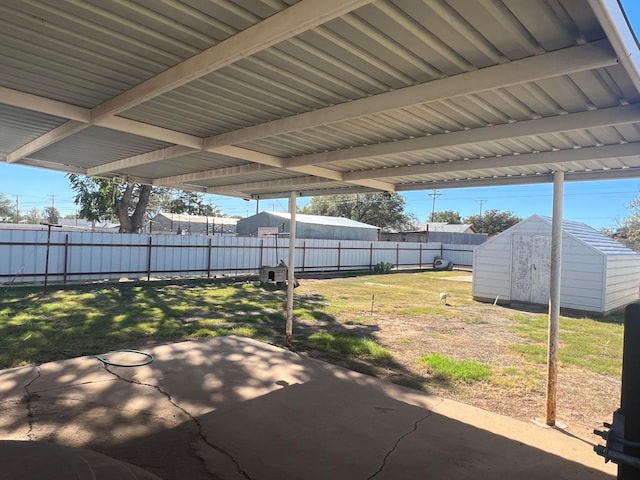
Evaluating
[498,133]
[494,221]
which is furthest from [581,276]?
[494,221]

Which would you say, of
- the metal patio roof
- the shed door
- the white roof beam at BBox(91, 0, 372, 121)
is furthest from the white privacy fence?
the white roof beam at BBox(91, 0, 372, 121)

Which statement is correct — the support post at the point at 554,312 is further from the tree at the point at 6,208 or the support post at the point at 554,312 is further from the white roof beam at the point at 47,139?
the tree at the point at 6,208

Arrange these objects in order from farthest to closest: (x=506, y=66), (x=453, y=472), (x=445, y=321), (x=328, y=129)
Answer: (x=445, y=321), (x=328, y=129), (x=453, y=472), (x=506, y=66)

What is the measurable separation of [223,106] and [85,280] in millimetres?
11982

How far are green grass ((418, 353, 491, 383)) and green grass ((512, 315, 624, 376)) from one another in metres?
1.29

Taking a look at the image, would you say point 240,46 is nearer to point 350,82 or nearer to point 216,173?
point 350,82

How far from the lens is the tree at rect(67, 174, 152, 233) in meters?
21.3

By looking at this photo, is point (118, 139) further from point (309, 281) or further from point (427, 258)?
point (427, 258)

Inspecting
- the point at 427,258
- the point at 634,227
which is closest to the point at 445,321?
the point at 427,258

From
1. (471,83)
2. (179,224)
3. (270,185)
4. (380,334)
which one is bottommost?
(380,334)

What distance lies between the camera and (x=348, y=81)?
309 cm

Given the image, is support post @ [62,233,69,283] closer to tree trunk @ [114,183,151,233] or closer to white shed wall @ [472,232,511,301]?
tree trunk @ [114,183,151,233]

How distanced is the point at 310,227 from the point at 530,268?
1639 cm

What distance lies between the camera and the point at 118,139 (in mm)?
5383
